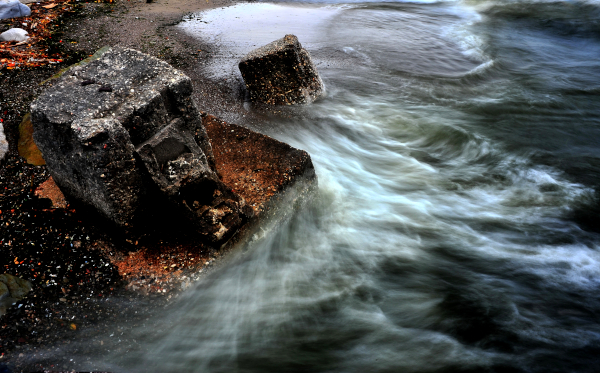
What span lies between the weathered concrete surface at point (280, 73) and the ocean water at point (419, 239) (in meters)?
0.37

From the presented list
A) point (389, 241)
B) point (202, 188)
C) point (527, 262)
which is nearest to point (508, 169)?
point (527, 262)

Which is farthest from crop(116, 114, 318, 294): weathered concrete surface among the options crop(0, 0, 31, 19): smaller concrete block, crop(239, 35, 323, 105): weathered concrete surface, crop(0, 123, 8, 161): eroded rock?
crop(0, 0, 31, 19): smaller concrete block

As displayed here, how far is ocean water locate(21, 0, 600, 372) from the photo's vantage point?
10.2 feet

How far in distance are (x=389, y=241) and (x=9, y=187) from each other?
4075 millimetres

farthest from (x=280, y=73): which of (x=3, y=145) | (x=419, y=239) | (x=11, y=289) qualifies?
(x=11, y=289)

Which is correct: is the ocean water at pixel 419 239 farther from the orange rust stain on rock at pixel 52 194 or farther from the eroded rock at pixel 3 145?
the eroded rock at pixel 3 145

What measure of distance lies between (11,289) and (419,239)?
3.86 meters

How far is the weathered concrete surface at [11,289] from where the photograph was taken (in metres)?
2.99

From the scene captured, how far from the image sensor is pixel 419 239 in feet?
14.1

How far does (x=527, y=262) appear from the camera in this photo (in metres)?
3.96

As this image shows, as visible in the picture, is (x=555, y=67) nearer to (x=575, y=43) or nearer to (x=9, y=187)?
(x=575, y=43)

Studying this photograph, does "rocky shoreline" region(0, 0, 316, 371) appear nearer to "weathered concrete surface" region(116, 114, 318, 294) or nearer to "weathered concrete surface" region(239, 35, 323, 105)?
"weathered concrete surface" region(116, 114, 318, 294)

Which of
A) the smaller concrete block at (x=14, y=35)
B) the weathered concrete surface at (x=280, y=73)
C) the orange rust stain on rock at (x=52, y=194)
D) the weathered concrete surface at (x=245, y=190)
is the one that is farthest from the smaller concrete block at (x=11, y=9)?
the weathered concrete surface at (x=245, y=190)

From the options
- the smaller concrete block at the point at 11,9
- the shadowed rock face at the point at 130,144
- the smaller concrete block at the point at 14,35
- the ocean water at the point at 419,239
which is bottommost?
the ocean water at the point at 419,239
